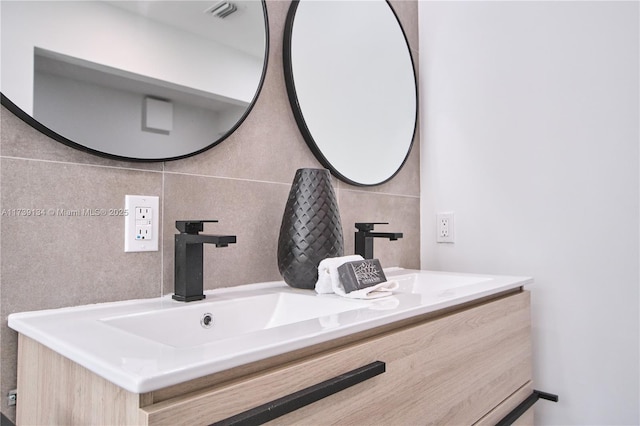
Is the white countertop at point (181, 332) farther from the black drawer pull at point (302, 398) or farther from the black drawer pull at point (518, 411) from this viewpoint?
the black drawer pull at point (518, 411)

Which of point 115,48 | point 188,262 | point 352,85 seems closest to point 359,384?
point 188,262

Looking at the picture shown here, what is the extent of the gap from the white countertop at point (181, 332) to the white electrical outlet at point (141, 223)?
0.12 m

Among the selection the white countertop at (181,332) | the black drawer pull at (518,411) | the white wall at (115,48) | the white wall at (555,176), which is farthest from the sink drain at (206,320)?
the white wall at (555,176)

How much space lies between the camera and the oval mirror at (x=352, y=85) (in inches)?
51.5

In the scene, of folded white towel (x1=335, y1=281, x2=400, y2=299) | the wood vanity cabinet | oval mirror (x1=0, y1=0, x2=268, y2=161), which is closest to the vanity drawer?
the wood vanity cabinet

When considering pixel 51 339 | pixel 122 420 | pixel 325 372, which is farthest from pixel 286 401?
pixel 51 339

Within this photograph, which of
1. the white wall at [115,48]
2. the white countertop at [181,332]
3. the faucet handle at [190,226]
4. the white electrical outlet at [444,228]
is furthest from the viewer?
the white electrical outlet at [444,228]

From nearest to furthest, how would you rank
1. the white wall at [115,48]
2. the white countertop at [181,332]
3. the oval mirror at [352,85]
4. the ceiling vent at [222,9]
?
the white countertop at [181,332]
the white wall at [115,48]
the ceiling vent at [222,9]
the oval mirror at [352,85]

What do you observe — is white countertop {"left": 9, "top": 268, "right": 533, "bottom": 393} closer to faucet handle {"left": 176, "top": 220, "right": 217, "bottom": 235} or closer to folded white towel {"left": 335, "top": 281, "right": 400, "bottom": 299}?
folded white towel {"left": 335, "top": 281, "right": 400, "bottom": 299}

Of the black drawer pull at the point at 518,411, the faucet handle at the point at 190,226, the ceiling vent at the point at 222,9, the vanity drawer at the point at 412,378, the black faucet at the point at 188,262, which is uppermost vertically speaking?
the ceiling vent at the point at 222,9

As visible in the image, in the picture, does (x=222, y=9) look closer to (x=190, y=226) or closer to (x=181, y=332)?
(x=190, y=226)

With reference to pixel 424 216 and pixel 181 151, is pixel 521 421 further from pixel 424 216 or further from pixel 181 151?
pixel 181 151

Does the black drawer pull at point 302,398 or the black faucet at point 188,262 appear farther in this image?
the black faucet at point 188,262

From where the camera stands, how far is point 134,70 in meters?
0.93
